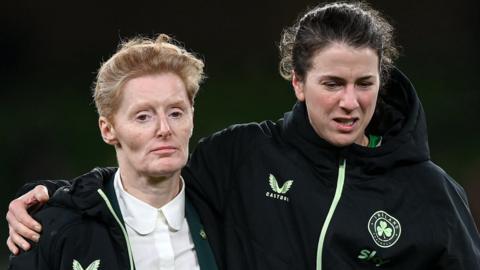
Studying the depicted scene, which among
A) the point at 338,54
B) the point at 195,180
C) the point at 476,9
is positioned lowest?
the point at 195,180

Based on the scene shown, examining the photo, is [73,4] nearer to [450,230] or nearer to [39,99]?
[39,99]

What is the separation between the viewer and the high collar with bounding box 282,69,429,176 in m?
2.78

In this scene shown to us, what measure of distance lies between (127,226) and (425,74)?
4.82 m

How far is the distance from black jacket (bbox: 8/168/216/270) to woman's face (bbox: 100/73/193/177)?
0.15 meters

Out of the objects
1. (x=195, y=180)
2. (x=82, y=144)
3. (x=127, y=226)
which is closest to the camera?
(x=127, y=226)

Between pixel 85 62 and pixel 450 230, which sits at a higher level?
pixel 85 62

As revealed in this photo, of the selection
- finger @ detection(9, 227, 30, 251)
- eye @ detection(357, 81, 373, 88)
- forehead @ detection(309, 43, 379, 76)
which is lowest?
finger @ detection(9, 227, 30, 251)

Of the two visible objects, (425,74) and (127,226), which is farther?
(425,74)

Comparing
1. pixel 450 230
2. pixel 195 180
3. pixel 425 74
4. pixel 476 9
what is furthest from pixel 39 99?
pixel 450 230

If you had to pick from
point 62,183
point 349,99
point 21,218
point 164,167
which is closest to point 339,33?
point 349,99

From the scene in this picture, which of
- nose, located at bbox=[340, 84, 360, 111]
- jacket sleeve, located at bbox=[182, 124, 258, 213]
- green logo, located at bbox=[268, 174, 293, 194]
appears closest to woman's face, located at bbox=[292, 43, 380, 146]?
nose, located at bbox=[340, 84, 360, 111]

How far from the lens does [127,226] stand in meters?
2.63

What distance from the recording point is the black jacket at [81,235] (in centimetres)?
253

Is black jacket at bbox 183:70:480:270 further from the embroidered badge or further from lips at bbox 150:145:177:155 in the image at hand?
lips at bbox 150:145:177:155
